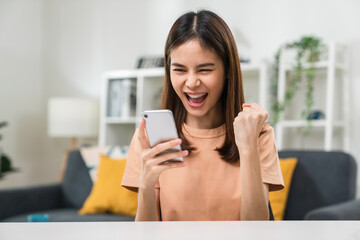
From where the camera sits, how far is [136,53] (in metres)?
3.94

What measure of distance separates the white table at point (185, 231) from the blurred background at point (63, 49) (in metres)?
2.88

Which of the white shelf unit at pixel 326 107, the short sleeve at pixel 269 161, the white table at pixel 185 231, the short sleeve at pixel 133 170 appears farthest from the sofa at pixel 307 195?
the white table at pixel 185 231

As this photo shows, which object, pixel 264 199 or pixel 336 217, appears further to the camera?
pixel 336 217

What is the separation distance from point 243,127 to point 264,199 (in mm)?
172

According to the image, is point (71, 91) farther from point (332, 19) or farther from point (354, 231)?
point (354, 231)

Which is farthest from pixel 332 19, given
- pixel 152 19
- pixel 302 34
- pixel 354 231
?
pixel 354 231

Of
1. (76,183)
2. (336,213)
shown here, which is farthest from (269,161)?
(76,183)

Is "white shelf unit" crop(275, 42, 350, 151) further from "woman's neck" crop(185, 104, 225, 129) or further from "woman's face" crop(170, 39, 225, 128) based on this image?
"woman's face" crop(170, 39, 225, 128)

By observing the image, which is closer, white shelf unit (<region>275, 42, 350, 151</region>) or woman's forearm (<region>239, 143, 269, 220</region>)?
woman's forearm (<region>239, 143, 269, 220</region>)

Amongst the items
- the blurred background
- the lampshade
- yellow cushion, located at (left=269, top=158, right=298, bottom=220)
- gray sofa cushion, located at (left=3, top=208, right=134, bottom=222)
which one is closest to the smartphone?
yellow cushion, located at (left=269, top=158, right=298, bottom=220)

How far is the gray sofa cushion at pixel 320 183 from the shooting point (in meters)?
2.21

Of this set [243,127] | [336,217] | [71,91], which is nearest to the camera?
[243,127]

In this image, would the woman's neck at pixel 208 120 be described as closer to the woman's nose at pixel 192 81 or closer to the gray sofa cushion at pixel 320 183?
the woman's nose at pixel 192 81

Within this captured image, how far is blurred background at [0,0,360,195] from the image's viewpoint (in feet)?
11.8
